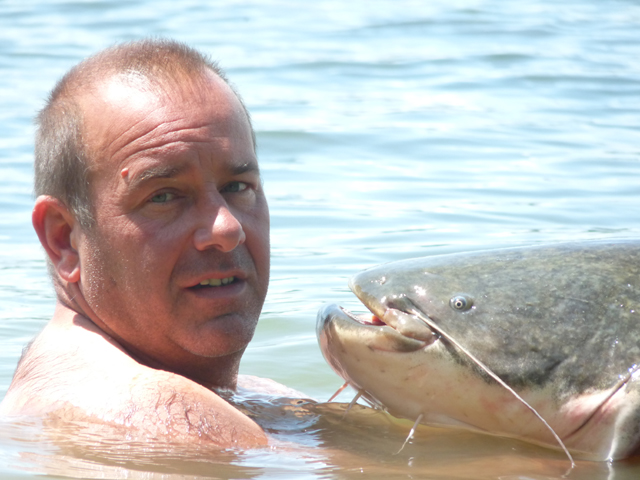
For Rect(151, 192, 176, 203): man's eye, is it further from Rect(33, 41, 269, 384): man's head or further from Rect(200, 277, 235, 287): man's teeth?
Rect(200, 277, 235, 287): man's teeth

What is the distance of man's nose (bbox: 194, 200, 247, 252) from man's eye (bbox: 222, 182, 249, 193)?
0.15 metres

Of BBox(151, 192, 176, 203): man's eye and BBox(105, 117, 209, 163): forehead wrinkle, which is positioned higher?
BBox(105, 117, 209, 163): forehead wrinkle

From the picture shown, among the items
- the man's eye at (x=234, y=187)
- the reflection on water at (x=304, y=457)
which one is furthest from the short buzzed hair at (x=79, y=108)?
the reflection on water at (x=304, y=457)

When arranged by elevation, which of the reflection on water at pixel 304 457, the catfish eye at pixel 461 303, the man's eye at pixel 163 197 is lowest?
the reflection on water at pixel 304 457

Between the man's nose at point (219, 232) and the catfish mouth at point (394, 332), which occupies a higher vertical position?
the man's nose at point (219, 232)

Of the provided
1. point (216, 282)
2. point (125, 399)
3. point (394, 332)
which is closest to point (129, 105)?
point (216, 282)

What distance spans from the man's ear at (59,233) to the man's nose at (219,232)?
1.49ft

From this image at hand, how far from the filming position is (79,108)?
3305 mm

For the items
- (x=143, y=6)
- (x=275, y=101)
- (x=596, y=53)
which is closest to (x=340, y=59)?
(x=275, y=101)

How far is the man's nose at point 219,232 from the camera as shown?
10.2 feet

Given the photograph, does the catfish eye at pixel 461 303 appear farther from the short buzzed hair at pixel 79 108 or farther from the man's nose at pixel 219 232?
the short buzzed hair at pixel 79 108

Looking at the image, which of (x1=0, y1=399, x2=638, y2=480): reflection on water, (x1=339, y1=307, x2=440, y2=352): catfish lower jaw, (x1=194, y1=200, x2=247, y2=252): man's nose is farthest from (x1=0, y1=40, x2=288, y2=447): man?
(x1=339, y1=307, x2=440, y2=352): catfish lower jaw

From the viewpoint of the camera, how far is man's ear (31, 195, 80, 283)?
3.33 metres

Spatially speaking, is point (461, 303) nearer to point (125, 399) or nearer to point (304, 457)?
point (304, 457)
